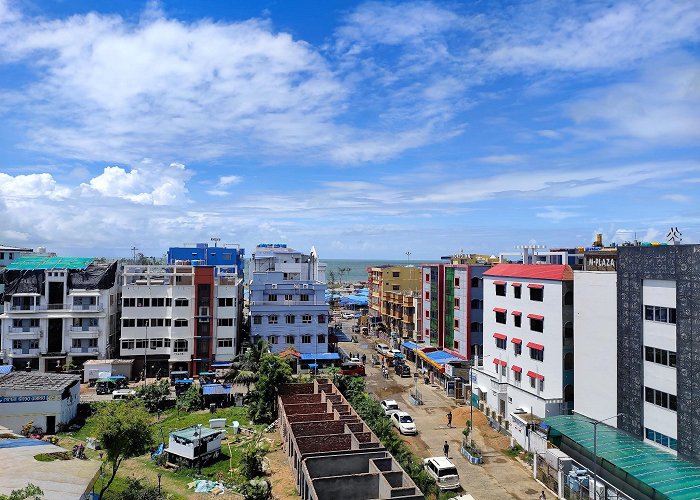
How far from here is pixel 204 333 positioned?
188ft

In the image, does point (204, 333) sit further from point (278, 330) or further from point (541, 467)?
point (541, 467)

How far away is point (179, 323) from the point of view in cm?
5691

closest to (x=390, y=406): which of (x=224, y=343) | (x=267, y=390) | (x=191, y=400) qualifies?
(x=267, y=390)

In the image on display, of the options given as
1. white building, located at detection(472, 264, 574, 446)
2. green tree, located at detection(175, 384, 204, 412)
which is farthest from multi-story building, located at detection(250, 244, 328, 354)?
white building, located at detection(472, 264, 574, 446)

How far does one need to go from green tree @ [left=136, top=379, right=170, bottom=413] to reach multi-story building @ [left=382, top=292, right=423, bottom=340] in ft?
127

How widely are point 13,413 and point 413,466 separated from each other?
101 feet

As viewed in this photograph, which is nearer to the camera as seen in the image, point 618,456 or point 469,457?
point 618,456

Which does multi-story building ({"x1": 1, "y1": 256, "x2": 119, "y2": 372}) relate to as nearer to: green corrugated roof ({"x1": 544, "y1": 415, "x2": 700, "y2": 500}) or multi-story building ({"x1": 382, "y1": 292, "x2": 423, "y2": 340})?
multi-story building ({"x1": 382, "y1": 292, "x2": 423, "y2": 340})

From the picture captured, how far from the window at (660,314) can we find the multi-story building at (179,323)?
137 ft

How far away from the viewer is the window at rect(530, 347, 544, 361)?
38906 millimetres

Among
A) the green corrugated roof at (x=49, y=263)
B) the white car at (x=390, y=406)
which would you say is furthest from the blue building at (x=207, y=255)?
the white car at (x=390, y=406)

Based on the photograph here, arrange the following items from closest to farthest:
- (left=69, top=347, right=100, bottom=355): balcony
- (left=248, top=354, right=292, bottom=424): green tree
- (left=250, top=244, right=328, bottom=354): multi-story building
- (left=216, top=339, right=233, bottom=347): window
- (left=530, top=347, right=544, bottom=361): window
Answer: (left=530, top=347, right=544, bottom=361): window → (left=248, top=354, right=292, bottom=424): green tree → (left=69, top=347, right=100, bottom=355): balcony → (left=216, top=339, right=233, bottom=347): window → (left=250, top=244, right=328, bottom=354): multi-story building

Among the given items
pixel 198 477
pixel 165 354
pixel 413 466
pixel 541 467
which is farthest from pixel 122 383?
pixel 541 467

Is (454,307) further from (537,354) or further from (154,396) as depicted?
(154,396)
